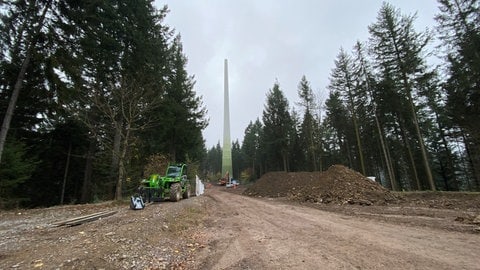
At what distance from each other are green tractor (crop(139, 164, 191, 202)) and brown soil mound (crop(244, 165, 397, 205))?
771 centimetres

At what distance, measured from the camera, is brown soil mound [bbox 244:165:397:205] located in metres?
13.5

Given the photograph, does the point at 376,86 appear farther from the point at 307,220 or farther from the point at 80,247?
the point at 80,247

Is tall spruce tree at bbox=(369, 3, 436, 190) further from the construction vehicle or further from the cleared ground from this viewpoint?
Answer: the construction vehicle

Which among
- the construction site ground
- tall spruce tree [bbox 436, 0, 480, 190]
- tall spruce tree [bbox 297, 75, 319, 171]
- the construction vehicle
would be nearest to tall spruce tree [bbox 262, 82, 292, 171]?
tall spruce tree [bbox 297, 75, 319, 171]

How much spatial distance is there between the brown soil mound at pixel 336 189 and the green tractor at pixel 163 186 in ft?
25.3

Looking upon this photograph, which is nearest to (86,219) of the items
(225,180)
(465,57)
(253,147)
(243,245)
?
(243,245)

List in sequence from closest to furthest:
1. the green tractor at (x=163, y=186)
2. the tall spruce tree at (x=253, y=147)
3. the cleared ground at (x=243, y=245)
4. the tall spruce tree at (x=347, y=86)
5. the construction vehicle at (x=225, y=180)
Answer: the cleared ground at (x=243, y=245), the green tractor at (x=163, y=186), the tall spruce tree at (x=347, y=86), the construction vehicle at (x=225, y=180), the tall spruce tree at (x=253, y=147)

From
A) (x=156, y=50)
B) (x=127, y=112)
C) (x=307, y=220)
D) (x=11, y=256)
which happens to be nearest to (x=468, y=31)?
(x=307, y=220)

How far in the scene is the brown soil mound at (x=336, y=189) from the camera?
13527 millimetres

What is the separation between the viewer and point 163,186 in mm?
13211

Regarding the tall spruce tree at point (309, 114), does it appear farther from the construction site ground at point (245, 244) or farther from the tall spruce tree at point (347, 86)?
the construction site ground at point (245, 244)

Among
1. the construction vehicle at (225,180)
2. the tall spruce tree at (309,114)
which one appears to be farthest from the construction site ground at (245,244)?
the construction vehicle at (225,180)

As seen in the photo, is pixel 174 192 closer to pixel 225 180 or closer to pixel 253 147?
pixel 225 180

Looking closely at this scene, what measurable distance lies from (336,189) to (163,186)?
10.1 meters
